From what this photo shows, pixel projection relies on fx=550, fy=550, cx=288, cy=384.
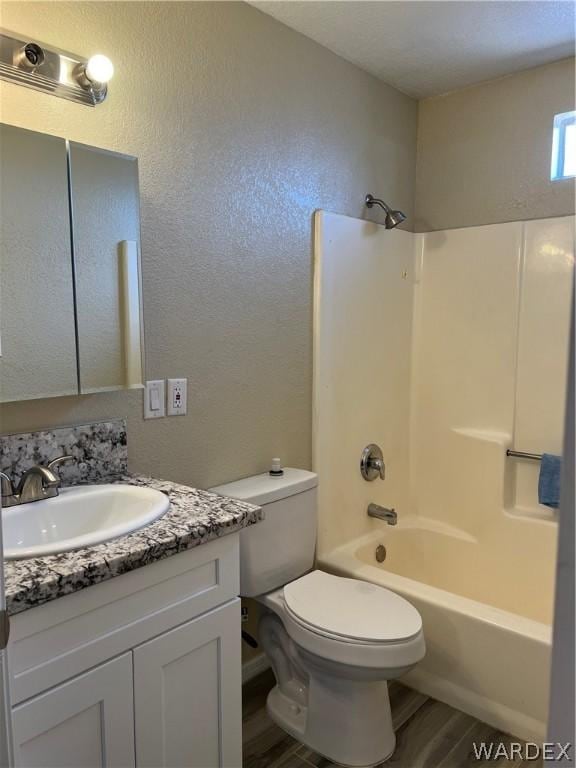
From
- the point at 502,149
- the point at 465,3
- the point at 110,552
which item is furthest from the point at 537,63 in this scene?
the point at 110,552

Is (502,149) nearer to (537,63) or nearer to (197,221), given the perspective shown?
(537,63)

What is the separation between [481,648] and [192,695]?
108cm

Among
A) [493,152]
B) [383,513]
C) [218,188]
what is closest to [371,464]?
[383,513]

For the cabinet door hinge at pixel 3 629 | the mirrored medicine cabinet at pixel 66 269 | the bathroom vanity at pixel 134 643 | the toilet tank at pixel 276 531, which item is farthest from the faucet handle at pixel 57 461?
the cabinet door hinge at pixel 3 629

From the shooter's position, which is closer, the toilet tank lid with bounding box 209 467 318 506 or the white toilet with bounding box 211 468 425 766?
the white toilet with bounding box 211 468 425 766

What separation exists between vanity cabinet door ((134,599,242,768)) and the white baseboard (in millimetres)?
651

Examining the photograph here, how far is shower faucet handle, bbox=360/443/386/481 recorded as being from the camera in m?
2.49

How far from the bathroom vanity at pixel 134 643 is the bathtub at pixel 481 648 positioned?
0.85 m

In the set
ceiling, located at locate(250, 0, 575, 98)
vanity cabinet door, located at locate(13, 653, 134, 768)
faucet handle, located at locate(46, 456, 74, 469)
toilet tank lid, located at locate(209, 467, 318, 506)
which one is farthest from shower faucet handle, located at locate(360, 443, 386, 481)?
ceiling, located at locate(250, 0, 575, 98)

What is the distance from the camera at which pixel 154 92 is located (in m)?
1.64

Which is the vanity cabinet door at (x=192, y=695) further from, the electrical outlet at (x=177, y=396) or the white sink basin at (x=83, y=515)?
the electrical outlet at (x=177, y=396)

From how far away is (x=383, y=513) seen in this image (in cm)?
250

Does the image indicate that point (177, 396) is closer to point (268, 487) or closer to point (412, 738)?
point (268, 487)

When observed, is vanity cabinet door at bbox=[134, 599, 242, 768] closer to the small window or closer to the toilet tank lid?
the toilet tank lid
